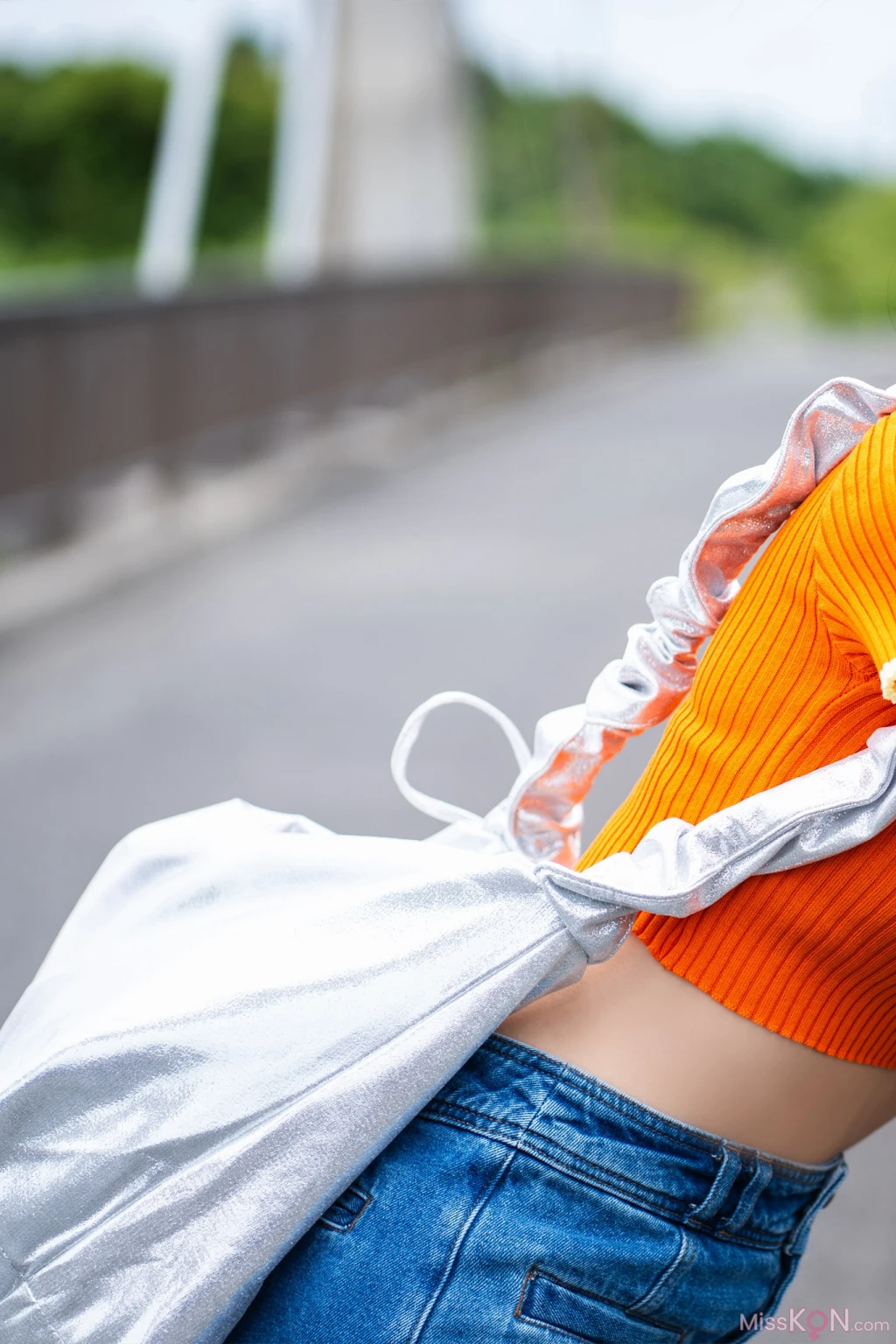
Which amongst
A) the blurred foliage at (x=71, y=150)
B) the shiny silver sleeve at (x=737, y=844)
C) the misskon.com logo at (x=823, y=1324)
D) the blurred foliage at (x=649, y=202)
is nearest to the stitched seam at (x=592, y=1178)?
the shiny silver sleeve at (x=737, y=844)

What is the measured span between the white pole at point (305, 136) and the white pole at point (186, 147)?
1820mm

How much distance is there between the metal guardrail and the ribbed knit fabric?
604 centimetres

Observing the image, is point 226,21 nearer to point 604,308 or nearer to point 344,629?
point 344,629

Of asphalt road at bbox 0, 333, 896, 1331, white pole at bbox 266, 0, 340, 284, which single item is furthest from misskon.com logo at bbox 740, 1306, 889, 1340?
white pole at bbox 266, 0, 340, 284

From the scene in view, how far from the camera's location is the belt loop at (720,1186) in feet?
4.00

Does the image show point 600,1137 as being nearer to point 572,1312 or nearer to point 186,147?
point 572,1312

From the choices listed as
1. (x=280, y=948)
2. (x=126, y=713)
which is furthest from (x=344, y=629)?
(x=280, y=948)

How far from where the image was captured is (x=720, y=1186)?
1.22m

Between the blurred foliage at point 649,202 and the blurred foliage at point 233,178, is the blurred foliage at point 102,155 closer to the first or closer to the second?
the blurred foliage at point 233,178

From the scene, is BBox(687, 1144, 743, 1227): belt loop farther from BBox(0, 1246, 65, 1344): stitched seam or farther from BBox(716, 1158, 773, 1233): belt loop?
BBox(0, 1246, 65, 1344): stitched seam

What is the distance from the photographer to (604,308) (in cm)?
2309

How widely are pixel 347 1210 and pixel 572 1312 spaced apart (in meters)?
0.17

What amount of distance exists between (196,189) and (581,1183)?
11122 millimetres

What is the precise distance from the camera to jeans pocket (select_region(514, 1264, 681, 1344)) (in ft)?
3.89
